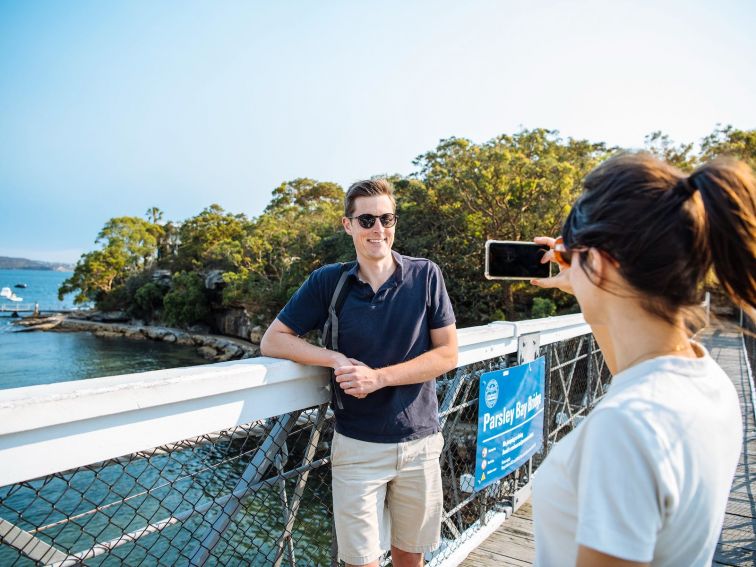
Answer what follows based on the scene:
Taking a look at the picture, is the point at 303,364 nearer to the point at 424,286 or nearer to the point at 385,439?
the point at 385,439

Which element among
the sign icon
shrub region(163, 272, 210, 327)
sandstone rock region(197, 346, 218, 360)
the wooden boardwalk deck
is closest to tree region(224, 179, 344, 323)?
sandstone rock region(197, 346, 218, 360)

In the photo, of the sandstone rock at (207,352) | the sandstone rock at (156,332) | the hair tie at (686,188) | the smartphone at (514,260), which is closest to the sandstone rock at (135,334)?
the sandstone rock at (156,332)

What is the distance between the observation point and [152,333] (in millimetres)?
46812

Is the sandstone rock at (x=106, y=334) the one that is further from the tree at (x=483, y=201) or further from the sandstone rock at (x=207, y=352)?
the tree at (x=483, y=201)

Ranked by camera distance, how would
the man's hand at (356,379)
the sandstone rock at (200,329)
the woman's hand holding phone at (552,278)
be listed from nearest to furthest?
1. the woman's hand holding phone at (552,278)
2. the man's hand at (356,379)
3. the sandstone rock at (200,329)

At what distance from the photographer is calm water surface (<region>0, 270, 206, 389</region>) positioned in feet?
111

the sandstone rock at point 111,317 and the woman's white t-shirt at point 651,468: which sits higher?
the woman's white t-shirt at point 651,468

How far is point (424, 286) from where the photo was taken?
6.93 feet

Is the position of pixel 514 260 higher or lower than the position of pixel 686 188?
lower

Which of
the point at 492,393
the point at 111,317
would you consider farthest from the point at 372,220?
the point at 111,317

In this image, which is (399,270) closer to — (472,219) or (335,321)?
(335,321)

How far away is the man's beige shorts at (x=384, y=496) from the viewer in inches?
75.0

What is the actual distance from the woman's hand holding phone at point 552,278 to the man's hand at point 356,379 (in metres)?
0.67

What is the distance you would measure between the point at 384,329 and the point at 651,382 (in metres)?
1.25
